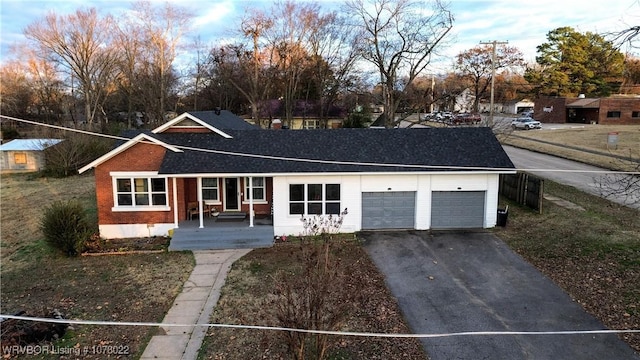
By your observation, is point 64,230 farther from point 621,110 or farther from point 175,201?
point 621,110

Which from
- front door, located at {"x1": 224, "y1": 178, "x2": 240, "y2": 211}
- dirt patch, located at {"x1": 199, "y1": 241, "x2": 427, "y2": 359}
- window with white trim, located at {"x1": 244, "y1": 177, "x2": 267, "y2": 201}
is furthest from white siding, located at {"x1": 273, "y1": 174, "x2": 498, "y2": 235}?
dirt patch, located at {"x1": 199, "y1": 241, "x2": 427, "y2": 359}

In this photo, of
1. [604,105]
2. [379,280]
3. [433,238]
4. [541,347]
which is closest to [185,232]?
[379,280]

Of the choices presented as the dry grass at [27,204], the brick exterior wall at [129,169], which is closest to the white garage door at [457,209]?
the brick exterior wall at [129,169]

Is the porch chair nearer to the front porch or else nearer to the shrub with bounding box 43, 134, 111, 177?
the front porch

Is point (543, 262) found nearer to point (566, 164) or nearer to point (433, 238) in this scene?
point (433, 238)

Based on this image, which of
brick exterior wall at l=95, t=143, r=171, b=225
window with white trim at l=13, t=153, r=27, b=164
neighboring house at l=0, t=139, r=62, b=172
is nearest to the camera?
brick exterior wall at l=95, t=143, r=171, b=225

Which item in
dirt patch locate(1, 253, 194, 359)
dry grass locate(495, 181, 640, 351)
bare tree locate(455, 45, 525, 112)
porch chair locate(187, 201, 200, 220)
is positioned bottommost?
dirt patch locate(1, 253, 194, 359)
